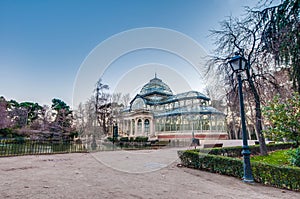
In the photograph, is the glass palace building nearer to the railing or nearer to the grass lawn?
the grass lawn

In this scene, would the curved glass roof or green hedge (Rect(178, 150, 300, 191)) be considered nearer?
green hedge (Rect(178, 150, 300, 191))

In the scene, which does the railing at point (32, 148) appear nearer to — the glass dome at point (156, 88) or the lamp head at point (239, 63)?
the lamp head at point (239, 63)

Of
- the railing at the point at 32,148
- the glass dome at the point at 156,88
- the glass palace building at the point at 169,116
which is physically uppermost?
the glass dome at the point at 156,88

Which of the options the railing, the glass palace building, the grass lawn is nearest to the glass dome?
the glass palace building

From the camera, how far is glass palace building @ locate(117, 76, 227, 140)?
28984mm

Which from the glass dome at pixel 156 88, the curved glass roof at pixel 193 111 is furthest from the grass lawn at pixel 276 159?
the glass dome at pixel 156 88

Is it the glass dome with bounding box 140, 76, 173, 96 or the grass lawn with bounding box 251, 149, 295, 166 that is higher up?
the glass dome with bounding box 140, 76, 173, 96

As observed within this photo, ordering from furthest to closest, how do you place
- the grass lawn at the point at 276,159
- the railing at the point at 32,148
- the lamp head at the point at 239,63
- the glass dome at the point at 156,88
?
the glass dome at the point at 156,88 → the railing at the point at 32,148 → the grass lawn at the point at 276,159 → the lamp head at the point at 239,63

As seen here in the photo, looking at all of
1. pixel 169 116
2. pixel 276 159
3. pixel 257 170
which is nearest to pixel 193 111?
pixel 169 116

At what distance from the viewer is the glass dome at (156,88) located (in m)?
38.8

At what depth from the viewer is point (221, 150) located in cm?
969

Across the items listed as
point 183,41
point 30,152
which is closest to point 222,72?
point 183,41

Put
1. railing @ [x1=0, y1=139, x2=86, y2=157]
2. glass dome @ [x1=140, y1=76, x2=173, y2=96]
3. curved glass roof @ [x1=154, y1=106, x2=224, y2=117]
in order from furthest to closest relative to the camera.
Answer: glass dome @ [x1=140, y1=76, x2=173, y2=96], curved glass roof @ [x1=154, y1=106, x2=224, y2=117], railing @ [x1=0, y1=139, x2=86, y2=157]

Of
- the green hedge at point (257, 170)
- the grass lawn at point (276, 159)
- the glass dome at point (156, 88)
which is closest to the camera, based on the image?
the green hedge at point (257, 170)
